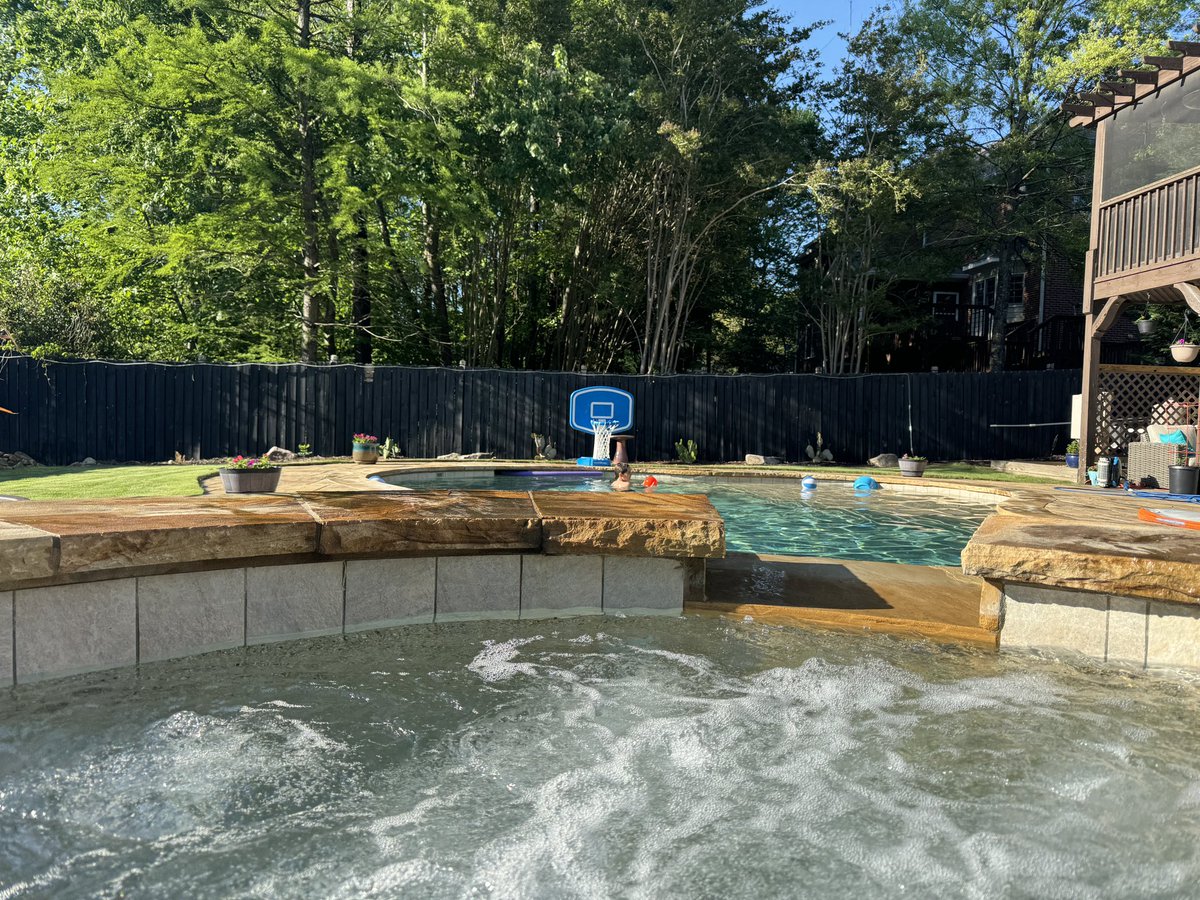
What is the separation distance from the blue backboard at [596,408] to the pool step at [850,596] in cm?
1011

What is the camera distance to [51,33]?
22.2m

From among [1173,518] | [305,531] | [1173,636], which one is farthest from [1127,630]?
[305,531]

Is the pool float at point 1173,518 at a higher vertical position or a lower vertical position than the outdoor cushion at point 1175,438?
lower

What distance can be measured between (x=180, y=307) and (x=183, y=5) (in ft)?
22.3

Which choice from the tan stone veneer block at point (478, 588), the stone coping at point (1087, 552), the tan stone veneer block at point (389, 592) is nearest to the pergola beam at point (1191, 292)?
the stone coping at point (1087, 552)

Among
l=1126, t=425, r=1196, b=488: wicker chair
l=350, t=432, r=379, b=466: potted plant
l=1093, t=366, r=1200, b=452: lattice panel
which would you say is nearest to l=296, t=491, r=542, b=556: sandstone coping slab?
l=350, t=432, r=379, b=466: potted plant

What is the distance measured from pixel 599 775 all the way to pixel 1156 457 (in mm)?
10076

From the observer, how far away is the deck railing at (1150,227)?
955 cm

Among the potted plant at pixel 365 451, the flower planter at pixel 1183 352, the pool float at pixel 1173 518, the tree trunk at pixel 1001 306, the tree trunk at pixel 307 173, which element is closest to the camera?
the pool float at pixel 1173 518

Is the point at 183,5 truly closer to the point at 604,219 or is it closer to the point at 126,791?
the point at 604,219

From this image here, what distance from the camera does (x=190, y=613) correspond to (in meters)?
3.25

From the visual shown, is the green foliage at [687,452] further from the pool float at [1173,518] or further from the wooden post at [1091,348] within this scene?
the pool float at [1173,518]

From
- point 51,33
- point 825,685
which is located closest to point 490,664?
point 825,685

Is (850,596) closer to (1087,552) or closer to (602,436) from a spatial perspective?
(1087,552)
